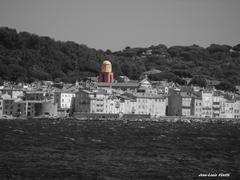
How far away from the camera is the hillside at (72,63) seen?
123625 millimetres

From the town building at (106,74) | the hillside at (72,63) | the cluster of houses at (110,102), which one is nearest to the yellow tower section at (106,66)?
the town building at (106,74)

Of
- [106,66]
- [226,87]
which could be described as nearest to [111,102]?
[106,66]

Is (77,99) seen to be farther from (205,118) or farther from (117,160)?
(117,160)

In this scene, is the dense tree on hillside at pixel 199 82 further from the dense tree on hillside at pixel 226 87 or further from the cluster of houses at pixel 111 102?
the cluster of houses at pixel 111 102

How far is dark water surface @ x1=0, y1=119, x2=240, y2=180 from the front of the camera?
3219 cm

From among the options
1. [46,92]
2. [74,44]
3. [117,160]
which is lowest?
[117,160]

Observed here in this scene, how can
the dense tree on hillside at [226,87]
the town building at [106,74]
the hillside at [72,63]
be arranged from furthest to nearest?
the dense tree on hillside at [226,87] → the hillside at [72,63] → the town building at [106,74]

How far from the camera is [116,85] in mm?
112000

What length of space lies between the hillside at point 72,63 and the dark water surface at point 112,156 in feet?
218

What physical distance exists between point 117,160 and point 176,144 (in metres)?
12.9

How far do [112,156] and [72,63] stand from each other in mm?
95622

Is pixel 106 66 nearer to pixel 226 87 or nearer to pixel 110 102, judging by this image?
pixel 110 102

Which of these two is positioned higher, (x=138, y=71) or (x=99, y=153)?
(x=138, y=71)

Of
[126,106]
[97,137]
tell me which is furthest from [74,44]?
[97,137]
